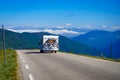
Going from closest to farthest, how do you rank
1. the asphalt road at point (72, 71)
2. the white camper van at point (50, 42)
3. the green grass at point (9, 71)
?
the asphalt road at point (72, 71) < the green grass at point (9, 71) < the white camper van at point (50, 42)

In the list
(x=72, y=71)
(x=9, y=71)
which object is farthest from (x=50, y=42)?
(x=72, y=71)

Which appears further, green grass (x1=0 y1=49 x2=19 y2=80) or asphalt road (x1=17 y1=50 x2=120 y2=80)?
green grass (x1=0 y1=49 x2=19 y2=80)

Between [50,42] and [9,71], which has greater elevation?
[50,42]

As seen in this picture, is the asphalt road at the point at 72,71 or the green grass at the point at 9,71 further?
the green grass at the point at 9,71

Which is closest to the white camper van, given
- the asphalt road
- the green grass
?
the green grass

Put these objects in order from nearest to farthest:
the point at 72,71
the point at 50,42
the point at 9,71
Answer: the point at 72,71
the point at 9,71
the point at 50,42

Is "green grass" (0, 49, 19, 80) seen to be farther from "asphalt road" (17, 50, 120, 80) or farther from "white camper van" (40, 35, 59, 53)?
"white camper van" (40, 35, 59, 53)

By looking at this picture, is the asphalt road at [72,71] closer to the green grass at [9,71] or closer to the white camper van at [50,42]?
the green grass at [9,71]

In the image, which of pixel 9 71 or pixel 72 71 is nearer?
pixel 72 71

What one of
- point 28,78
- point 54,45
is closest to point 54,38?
point 54,45

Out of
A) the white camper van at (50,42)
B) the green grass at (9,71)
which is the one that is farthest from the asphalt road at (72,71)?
the white camper van at (50,42)

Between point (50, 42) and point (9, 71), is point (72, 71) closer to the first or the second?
point (9, 71)

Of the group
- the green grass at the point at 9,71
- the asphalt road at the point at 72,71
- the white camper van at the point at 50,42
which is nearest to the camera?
the asphalt road at the point at 72,71

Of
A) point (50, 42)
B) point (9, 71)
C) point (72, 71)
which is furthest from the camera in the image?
point (50, 42)
